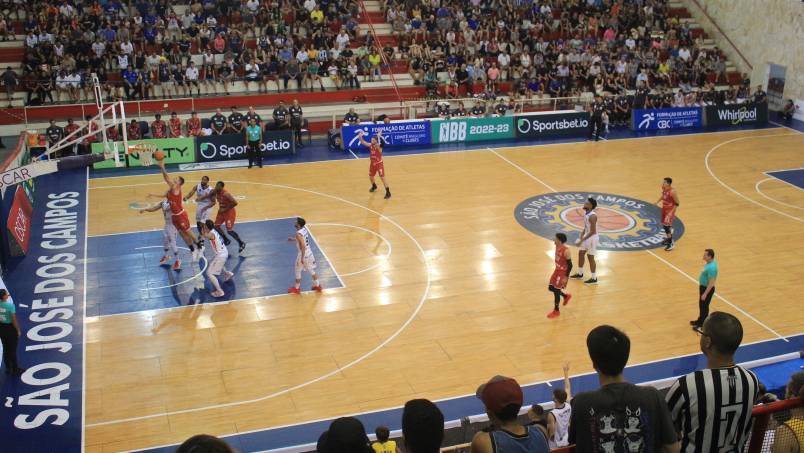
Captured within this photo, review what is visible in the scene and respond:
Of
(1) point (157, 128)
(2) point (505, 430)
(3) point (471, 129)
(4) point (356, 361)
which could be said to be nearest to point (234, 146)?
(1) point (157, 128)

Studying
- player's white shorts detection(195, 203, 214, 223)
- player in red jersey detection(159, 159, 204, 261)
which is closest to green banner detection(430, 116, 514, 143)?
player's white shorts detection(195, 203, 214, 223)

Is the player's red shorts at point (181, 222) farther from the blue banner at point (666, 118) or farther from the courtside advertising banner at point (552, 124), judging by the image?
the blue banner at point (666, 118)

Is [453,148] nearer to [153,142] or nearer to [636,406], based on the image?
[153,142]

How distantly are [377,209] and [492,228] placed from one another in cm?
325

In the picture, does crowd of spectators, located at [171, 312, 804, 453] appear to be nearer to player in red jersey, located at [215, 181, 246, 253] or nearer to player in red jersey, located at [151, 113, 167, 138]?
player in red jersey, located at [215, 181, 246, 253]

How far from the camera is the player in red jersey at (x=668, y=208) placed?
17844 millimetres

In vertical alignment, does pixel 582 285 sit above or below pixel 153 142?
below

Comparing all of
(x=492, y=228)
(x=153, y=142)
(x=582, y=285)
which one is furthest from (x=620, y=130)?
(x=153, y=142)

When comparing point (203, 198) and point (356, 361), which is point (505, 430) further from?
point (203, 198)

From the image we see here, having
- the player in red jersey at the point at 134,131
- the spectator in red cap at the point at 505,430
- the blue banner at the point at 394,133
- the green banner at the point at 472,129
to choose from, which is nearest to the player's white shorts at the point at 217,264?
the player in red jersey at the point at 134,131

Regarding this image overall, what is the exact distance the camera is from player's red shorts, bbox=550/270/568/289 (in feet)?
48.5

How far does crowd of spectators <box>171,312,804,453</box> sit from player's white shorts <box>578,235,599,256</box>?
11489mm

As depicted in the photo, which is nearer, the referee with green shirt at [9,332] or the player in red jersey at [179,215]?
the referee with green shirt at [9,332]

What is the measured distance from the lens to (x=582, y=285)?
16.7 metres
